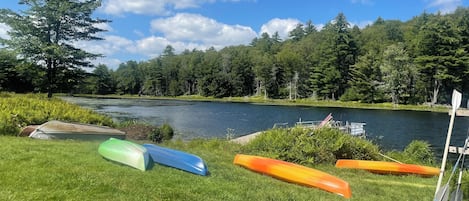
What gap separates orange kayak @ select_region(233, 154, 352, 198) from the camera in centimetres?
734

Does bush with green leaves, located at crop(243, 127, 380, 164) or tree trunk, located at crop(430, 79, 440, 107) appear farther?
tree trunk, located at crop(430, 79, 440, 107)

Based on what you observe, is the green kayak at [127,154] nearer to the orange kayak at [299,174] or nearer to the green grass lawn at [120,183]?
the green grass lawn at [120,183]

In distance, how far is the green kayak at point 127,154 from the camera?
679cm

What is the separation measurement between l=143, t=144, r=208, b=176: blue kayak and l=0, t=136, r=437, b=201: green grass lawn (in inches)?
7.6

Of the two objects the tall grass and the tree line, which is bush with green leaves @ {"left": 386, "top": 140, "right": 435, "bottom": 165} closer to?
the tall grass

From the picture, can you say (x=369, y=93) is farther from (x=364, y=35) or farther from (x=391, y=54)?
(x=364, y=35)

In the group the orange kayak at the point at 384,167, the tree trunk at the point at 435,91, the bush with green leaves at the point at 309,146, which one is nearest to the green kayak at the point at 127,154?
the bush with green leaves at the point at 309,146

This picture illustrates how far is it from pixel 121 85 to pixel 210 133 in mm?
96804

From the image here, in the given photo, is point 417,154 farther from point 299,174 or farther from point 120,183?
point 120,183

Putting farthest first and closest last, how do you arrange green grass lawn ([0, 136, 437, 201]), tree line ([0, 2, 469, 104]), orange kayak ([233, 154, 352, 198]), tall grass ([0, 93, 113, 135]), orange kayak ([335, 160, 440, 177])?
1. tree line ([0, 2, 469, 104])
2. tall grass ([0, 93, 113, 135])
3. orange kayak ([335, 160, 440, 177])
4. orange kayak ([233, 154, 352, 198])
5. green grass lawn ([0, 136, 437, 201])

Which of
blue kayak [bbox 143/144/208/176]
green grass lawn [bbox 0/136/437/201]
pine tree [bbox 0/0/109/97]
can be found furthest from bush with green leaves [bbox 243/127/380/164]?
pine tree [bbox 0/0/109/97]

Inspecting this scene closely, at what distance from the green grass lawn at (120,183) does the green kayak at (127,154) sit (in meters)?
0.14

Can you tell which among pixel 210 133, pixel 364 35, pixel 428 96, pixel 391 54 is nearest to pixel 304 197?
pixel 210 133

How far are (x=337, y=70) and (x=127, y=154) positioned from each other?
267ft
